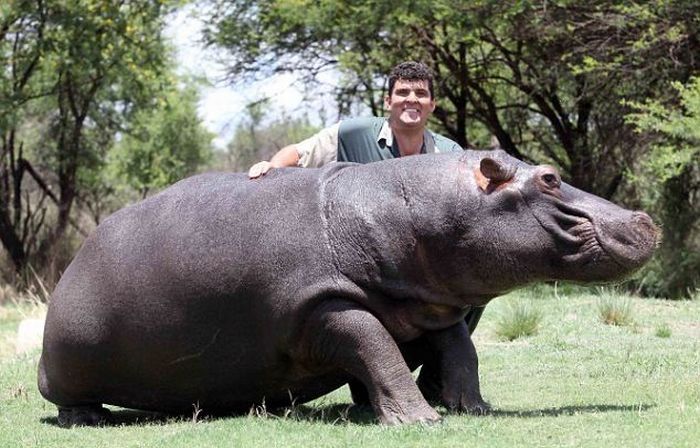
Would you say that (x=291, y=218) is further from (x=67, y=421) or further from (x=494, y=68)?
(x=494, y=68)

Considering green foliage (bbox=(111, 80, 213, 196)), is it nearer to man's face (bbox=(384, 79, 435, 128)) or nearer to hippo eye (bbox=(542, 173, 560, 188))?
man's face (bbox=(384, 79, 435, 128))

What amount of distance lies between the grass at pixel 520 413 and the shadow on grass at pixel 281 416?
0.04 ft

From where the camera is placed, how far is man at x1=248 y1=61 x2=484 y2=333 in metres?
7.09

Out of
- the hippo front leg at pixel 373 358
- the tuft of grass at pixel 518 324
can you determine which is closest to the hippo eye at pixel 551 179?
the hippo front leg at pixel 373 358

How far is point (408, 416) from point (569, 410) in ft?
3.19

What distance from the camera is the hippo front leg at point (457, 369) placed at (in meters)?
6.30

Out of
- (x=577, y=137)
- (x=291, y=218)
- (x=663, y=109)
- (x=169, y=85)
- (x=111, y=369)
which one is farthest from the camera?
(x=169, y=85)

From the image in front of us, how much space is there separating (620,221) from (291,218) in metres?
1.71

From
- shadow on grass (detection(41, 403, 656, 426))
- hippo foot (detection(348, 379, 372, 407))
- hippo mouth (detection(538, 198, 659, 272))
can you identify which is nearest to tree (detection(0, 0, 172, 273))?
shadow on grass (detection(41, 403, 656, 426))

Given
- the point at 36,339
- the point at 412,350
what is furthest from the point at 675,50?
the point at 412,350

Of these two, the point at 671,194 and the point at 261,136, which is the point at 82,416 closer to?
the point at 671,194

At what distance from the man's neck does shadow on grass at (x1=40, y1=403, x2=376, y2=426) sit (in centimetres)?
160

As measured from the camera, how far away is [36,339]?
11578mm

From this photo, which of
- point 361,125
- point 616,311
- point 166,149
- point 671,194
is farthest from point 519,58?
point 166,149
